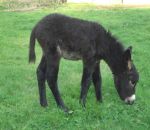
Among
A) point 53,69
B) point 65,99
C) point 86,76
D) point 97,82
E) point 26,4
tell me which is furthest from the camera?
point 26,4

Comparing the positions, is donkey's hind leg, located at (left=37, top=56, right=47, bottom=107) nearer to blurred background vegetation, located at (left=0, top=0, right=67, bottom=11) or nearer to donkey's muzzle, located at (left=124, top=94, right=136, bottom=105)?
donkey's muzzle, located at (left=124, top=94, right=136, bottom=105)

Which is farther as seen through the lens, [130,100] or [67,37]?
[130,100]

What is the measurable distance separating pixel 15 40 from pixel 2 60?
2.26 m

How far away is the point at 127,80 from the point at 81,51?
907 mm

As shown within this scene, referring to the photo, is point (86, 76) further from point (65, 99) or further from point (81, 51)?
point (65, 99)

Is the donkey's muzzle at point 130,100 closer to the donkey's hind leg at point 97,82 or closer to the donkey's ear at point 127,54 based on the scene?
the donkey's hind leg at point 97,82

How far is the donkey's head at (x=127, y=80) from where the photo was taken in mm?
7129

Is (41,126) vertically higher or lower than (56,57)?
lower

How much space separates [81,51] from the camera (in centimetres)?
700

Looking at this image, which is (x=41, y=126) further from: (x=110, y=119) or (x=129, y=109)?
(x=129, y=109)

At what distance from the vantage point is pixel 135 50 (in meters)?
11.5

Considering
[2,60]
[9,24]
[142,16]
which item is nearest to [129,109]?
[2,60]

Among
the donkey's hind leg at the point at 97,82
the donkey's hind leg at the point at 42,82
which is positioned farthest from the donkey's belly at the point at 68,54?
the donkey's hind leg at the point at 97,82

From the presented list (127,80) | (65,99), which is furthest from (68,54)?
(127,80)
